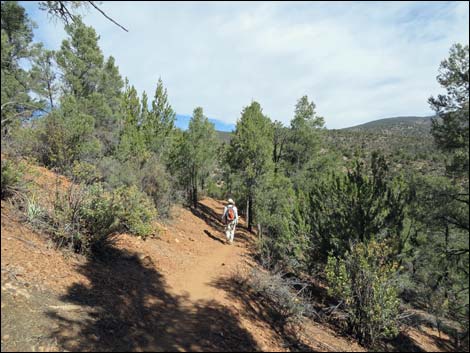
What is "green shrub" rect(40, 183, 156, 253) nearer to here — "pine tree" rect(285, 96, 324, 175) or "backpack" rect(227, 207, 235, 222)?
"backpack" rect(227, 207, 235, 222)

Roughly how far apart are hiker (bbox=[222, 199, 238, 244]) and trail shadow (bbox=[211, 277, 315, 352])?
4523 mm

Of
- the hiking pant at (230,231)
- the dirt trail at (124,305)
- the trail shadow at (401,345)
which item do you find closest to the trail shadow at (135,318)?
the dirt trail at (124,305)

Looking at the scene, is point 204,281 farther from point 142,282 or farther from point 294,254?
point 294,254

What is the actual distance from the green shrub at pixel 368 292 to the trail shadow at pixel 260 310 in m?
1.73

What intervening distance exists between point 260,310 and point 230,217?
19.5 feet

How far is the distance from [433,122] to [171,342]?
798 cm

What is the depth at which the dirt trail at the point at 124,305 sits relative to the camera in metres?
4.05

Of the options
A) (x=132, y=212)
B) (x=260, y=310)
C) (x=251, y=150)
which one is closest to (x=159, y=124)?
(x=251, y=150)

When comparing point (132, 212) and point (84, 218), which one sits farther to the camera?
point (132, 212)

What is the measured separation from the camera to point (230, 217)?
12742mm

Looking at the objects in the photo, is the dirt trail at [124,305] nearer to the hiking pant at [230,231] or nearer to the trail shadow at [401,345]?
the trail shadow at [401,345]

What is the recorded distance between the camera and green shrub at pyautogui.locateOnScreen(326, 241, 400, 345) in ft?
22.8

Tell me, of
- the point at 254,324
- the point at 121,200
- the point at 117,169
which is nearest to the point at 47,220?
the point at 121,200

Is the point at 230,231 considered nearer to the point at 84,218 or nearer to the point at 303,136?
the point at 84,218
